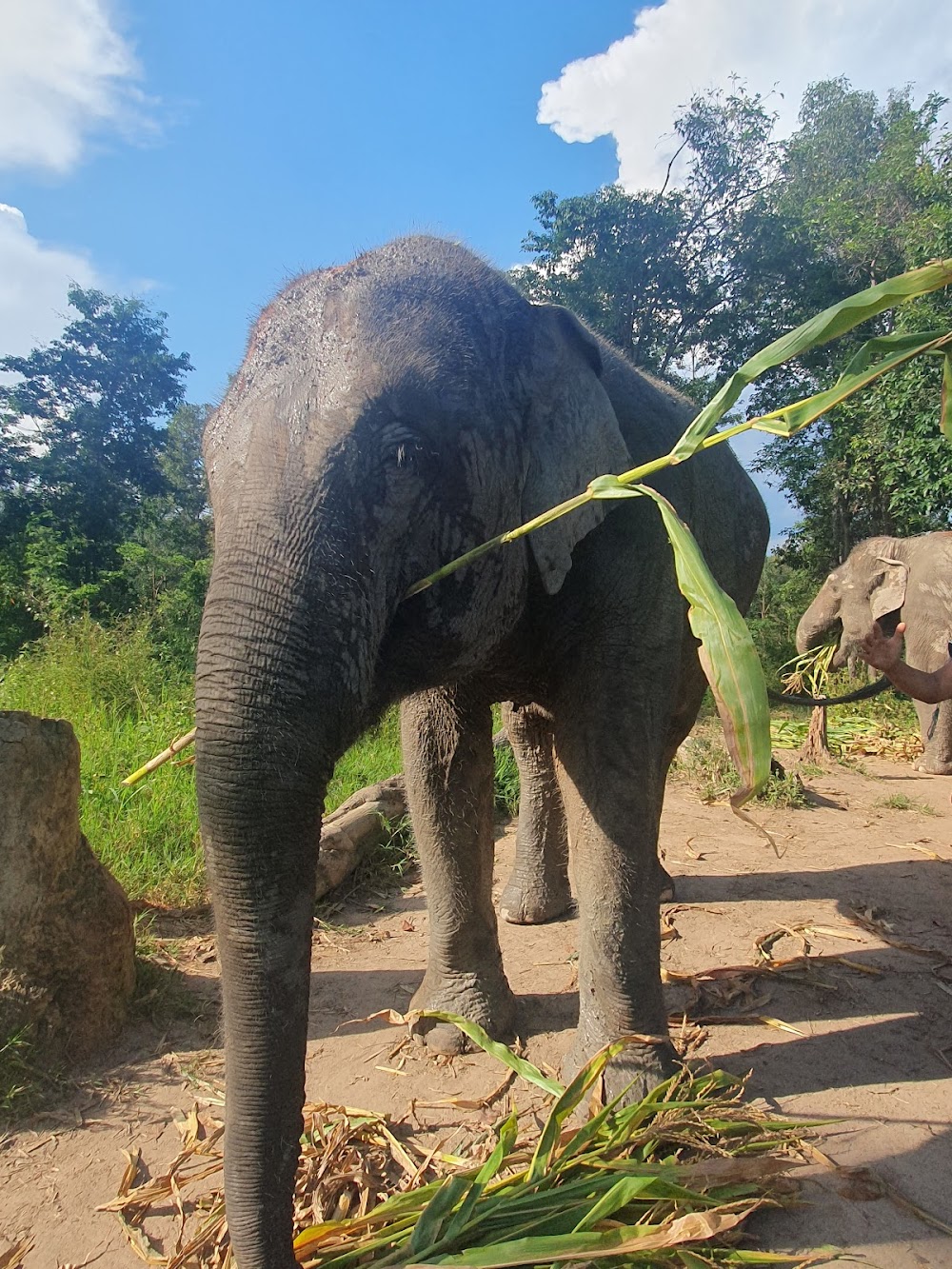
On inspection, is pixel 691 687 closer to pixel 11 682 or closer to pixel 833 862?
pixel 833 862

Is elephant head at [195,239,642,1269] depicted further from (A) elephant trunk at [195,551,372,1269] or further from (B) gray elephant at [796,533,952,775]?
(B) gray elephant at [796,533,952,775]

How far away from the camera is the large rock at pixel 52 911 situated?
9.48ft

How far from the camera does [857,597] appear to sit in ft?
29.4

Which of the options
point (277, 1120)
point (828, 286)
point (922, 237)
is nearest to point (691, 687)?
point (277, 1120)

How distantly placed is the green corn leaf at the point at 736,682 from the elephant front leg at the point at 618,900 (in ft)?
4.12

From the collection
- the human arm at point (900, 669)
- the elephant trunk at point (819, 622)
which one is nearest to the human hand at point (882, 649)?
the human arm at point (900, 669)

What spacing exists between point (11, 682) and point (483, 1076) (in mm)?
7200

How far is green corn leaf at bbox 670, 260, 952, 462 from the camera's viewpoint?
138 centimetres

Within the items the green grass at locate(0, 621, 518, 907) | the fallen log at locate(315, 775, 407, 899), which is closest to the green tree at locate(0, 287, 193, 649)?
the green grass at locate(0, 621, 518, 907)

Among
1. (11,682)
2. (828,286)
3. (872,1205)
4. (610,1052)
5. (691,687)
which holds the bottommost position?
(872,1205)

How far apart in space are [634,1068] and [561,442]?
77.3 inches

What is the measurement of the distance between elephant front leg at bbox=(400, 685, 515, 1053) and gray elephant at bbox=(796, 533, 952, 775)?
6490 mm

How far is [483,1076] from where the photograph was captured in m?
2.89

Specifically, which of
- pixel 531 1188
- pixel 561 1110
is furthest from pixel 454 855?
pixel 531 1188
